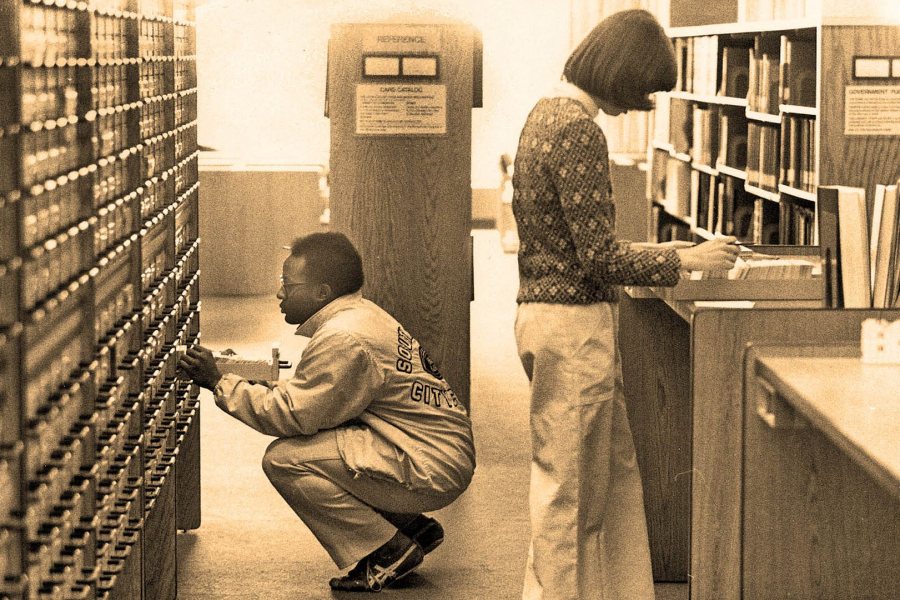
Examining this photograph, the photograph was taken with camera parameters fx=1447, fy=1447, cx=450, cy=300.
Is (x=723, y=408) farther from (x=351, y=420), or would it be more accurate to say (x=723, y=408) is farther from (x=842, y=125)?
(x=842, y=125)

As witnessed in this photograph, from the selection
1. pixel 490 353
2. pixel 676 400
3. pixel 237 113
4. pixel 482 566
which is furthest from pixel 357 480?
pixel 237 113

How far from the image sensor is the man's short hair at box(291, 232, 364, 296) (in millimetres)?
3578

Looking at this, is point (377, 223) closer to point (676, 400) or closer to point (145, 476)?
point (676, 400)

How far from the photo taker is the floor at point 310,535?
11.8 ft

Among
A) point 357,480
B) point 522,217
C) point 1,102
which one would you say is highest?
point 1,102

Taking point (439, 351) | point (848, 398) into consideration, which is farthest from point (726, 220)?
point (848, 398)

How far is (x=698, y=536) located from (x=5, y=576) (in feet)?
4.97

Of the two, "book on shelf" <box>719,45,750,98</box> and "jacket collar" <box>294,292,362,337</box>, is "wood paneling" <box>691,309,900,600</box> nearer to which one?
"jacket collar" <box>294,292,362,337</box>

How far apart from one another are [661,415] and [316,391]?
0.88 m

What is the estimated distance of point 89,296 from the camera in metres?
2.21

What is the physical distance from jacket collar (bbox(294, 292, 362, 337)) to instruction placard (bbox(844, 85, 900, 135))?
207cm

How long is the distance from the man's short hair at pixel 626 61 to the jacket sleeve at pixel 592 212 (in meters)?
0.10

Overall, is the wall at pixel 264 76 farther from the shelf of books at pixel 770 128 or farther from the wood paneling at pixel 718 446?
the wood paneling at pixel 718 446

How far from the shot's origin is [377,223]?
4629 millimetres
